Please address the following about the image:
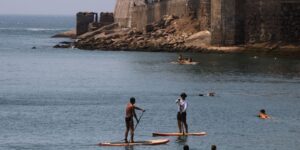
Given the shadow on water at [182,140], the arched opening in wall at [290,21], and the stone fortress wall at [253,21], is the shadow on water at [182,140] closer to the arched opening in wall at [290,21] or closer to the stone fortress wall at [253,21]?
the stone fortress wall at [253,21]

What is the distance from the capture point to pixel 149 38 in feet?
295

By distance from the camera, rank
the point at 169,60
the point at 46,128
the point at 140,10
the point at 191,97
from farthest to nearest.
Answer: the point at 140,10
the point at 169,60
the point at 191,97
the point at 46,128

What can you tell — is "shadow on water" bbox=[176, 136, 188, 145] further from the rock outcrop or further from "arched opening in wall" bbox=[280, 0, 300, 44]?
the rock outcrop

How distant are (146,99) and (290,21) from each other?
33.0 metres

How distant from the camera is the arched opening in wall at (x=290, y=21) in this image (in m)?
79.9

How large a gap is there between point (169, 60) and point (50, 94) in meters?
23.2

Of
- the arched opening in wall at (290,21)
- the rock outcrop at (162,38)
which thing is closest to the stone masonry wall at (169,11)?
the rock outcrop at (162,38)

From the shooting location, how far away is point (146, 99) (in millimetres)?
49875

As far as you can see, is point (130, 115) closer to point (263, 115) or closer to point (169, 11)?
point (263, 115)

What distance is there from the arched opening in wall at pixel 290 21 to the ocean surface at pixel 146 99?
4.93 metres

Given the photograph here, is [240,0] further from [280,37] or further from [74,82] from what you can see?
[74,82]

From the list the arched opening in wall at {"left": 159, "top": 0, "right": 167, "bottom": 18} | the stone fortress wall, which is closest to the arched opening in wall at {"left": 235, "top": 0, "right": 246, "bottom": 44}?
the stone fortress wall

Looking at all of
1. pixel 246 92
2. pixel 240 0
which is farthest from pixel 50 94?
pixel 240 0

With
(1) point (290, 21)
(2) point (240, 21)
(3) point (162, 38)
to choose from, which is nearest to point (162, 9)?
(3) point (162, 38)
